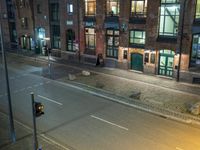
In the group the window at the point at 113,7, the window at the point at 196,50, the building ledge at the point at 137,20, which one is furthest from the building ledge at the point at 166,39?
the window at the point at 113,7

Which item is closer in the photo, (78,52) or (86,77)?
(86,77)

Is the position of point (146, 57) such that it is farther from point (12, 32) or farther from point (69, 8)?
point (12, 32)

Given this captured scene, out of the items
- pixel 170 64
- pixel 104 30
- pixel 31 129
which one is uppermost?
pixel 104 30

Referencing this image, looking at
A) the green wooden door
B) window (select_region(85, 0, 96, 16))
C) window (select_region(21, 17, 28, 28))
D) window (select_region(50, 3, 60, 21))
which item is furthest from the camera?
window (select_region(21, 17, 28, 28))

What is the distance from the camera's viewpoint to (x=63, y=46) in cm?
3428

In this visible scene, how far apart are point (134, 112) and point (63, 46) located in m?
19.1

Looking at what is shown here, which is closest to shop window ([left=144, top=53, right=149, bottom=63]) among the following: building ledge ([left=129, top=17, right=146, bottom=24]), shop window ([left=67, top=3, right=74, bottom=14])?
building ledge ([left=129, top=17, right=146, bottom=24])

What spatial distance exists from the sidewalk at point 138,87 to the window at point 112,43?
6.22ft

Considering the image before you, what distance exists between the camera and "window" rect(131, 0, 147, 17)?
25.5 meters

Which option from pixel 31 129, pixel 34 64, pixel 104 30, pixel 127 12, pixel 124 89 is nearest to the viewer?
pixel 31 129

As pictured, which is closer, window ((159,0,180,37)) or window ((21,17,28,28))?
window ((159,0,180,37))

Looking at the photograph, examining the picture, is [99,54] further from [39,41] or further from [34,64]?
[39,41]

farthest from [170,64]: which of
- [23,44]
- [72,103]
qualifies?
[23,44]

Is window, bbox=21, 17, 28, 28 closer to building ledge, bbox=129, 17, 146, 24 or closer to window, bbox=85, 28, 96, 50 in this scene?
window, bbox=85, 28, 96, 50
